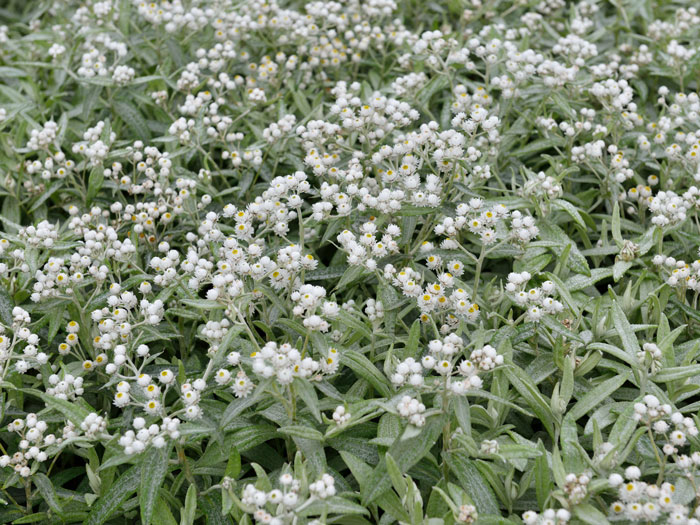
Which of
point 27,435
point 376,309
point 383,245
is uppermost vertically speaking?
point 383,245

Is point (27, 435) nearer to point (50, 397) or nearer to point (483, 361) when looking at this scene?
point (50, 397)

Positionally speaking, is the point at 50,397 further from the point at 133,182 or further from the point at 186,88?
the point at 186,88

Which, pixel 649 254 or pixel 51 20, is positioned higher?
pixel 51 20

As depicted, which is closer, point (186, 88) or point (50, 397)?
point (50, 397)

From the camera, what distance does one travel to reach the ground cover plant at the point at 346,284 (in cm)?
269

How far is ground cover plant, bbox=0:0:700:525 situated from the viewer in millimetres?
2693

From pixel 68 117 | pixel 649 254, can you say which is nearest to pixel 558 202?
pixel 649 254

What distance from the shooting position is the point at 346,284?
341 cm

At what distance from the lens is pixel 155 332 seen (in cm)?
317

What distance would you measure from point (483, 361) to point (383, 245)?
2.69 ft

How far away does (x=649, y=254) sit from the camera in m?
3.79

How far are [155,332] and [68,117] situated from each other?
233 centimetres

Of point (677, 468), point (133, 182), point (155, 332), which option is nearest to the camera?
point (677, 468)

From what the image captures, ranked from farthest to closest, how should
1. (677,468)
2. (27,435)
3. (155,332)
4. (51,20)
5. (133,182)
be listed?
(51,20) < (133,182) < (155,332) < (27,435) < (677,468)
